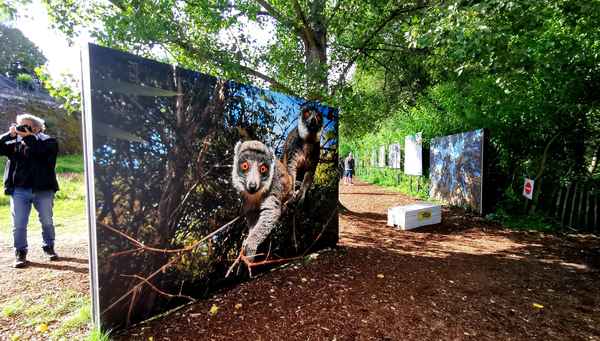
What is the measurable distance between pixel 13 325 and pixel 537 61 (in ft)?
27.4

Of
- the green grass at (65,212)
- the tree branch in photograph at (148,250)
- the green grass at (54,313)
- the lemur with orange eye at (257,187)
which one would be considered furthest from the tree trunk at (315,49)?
the green grass at (65,212)

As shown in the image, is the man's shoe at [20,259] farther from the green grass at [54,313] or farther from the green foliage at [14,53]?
the green foliage at [14,53]

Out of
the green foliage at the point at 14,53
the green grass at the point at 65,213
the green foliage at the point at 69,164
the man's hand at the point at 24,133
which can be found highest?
the green foliage at the point at 14,53

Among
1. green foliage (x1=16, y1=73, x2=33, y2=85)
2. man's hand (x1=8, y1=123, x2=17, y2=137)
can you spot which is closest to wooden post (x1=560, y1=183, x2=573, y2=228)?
man's hand (x1=8, y1=123, x2=17, y2=137)

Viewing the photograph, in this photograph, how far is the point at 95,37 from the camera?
5.35 m

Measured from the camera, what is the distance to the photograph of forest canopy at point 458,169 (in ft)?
25.1

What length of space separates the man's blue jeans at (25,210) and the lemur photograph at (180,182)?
8.71ft

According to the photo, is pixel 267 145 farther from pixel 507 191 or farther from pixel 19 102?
pixel 19 102

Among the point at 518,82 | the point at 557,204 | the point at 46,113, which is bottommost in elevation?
the point at 557,204

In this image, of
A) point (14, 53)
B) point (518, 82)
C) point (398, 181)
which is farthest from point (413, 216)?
point (14, 53)

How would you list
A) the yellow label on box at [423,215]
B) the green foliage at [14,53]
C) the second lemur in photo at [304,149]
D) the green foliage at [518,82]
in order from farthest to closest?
the green foliage at [14,53] → the yellow label on box at [423,215] → the green foliage at [518,82] → the second lemur in photo at [304,149]

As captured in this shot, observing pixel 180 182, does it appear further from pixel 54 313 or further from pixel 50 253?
pixel 50 253

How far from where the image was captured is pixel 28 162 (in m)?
3.75

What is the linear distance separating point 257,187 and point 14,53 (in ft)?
123
